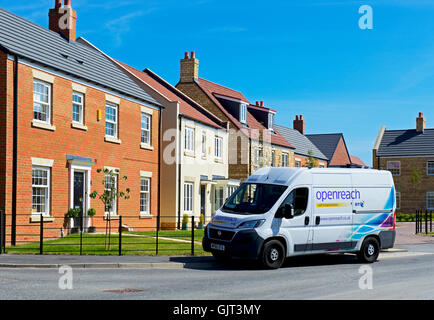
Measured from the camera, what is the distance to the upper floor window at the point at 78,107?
23.4m

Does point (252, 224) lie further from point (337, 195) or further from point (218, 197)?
point (218, 197)

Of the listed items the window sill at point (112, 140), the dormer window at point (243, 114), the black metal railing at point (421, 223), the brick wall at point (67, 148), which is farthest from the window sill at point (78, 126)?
the dormer window at point (243, 114)

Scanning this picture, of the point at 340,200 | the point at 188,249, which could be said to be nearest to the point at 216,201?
the point at 188,249

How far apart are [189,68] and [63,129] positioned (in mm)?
20599

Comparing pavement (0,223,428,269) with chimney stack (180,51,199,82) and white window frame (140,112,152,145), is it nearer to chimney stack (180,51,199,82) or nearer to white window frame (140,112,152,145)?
white window frame (140,112,152,145)

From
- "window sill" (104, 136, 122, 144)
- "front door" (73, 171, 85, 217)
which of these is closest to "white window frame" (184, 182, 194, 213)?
"window sill" (104, 136, 122, 144)

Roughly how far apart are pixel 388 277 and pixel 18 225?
11815 mm

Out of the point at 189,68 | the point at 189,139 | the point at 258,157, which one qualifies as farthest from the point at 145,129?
the point at 258,157

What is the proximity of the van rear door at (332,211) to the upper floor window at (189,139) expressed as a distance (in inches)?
662

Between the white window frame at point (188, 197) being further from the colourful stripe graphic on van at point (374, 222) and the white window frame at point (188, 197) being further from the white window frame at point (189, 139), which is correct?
the colourful stripe graphic on van at point (374, 222)

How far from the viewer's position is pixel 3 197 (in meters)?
19.3

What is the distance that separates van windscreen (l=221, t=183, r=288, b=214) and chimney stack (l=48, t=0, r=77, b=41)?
15.7m

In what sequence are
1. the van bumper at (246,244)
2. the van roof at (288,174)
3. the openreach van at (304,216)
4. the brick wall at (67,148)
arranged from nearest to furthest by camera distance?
the van bumper at (246,244)
the openreach van at (304,216)
the van roof at (288,174)
the brick wall at (67,148)
